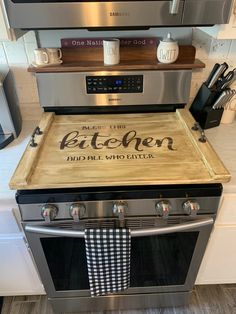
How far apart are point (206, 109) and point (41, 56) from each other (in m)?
0.74

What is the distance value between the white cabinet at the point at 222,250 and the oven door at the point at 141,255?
0.10 meters

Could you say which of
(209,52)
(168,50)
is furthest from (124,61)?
(209,52)

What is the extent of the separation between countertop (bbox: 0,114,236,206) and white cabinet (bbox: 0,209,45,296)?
0.06 m

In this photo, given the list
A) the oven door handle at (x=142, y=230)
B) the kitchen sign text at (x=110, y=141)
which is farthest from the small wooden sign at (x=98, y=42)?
the oven door handle at (x=142, y=230)

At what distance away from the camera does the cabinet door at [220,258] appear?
1004 mm

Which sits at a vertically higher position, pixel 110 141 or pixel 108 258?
pixel 110 141

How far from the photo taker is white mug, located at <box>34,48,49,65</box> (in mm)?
1002

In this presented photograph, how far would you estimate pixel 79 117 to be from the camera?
3.68ft

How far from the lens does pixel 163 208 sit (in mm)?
785

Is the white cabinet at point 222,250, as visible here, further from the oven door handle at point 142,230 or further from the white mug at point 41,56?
the white mug at point 41,56

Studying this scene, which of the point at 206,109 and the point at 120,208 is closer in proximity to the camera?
the point at 120,208

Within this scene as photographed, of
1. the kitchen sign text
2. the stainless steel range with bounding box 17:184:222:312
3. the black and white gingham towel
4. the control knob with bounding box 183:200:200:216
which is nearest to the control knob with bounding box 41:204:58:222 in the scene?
the stainless steel range with bounding box 17:184:222:312

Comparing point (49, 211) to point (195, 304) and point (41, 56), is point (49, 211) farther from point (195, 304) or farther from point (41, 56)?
point (195, 304)

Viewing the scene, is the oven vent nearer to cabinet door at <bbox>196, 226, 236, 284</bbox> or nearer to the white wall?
cabinet door at <bbox>196, 226, 236, 284</bbox>
